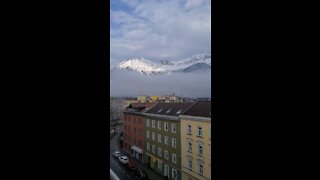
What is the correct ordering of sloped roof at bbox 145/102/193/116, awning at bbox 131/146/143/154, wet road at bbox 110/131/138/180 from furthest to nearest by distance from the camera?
sloped roof at bbox 145/102/193/116 → awning at bbox 131/146/143/154 → wet road at bbox 110/131/138/180

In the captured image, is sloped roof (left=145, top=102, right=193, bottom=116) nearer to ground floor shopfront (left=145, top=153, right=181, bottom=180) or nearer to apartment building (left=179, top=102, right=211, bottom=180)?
apartment building (left=179, top=102, right=211, bottom=180)

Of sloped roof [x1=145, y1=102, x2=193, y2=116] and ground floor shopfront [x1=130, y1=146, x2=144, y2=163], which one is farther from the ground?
sloped roof [x1=145, y1=102, x2=193, y2=116]

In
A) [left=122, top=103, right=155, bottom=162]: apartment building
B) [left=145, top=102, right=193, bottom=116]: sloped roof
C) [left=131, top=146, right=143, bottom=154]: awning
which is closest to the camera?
[left=131, top=146, right=143, bottom=154]: awning

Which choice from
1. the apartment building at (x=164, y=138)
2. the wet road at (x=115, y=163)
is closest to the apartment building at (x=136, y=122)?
the apartment building at (x=164, y=138)

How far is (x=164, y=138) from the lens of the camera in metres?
3.21

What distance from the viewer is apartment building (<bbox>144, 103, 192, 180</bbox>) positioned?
2846mm

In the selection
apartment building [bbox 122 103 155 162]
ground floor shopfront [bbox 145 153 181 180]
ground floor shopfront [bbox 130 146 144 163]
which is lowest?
ground floor shopfront [bbox 145 153 181 180]

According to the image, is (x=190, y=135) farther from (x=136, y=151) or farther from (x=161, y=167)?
(x=136, y=151)

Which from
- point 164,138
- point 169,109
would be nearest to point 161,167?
point 164,138

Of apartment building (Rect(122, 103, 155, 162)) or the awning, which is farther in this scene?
apartment building (Rect(122, 103, 155, 162))

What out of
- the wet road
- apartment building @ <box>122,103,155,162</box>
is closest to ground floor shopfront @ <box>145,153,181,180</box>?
apartment building @ <box>122,103,155,162</box>

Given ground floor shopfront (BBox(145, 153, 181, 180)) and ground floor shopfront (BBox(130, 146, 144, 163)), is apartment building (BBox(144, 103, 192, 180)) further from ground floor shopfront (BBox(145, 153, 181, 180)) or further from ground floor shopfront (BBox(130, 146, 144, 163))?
ground floor shopfront (BBox(130, 146, 144, 163))
